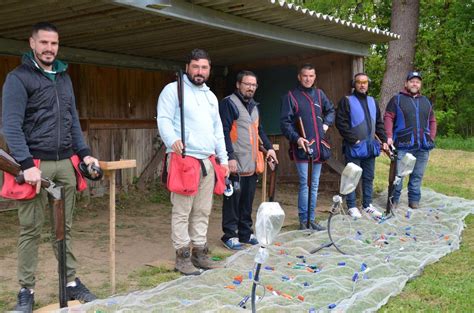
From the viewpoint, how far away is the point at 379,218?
19.1 feet

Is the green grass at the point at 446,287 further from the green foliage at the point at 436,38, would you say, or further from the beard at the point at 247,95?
the green foliage at the point at 436,38

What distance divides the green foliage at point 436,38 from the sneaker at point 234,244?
14.8 meters

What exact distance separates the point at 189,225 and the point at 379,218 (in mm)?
2673

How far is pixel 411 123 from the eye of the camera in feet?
20.4

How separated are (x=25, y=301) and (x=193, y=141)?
59.7 inches

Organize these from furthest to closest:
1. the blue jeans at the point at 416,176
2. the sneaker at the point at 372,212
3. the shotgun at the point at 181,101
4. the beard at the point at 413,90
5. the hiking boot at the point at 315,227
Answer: the blue jeans at the point at 416,176
the beard at the point at 413,90
the sneaker at the point at 372,212
the hiking boot at the point at 315,227
the shotgun at the point at 181,101

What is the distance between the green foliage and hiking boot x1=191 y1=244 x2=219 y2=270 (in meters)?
15.5

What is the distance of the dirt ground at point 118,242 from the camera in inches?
147

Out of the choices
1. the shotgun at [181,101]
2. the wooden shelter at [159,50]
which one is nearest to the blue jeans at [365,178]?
the wooden shelter at [159,50]

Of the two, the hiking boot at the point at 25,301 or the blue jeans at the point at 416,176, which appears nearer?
the hiking boot at the point at 25,301

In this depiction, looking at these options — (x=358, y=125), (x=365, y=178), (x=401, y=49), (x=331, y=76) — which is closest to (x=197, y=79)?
(x=358, y=125)

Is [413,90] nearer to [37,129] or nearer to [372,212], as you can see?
[372,212]

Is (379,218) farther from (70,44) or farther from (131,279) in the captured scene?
(70,44)

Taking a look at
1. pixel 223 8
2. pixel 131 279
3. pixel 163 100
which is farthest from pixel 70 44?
pixel 131 279
